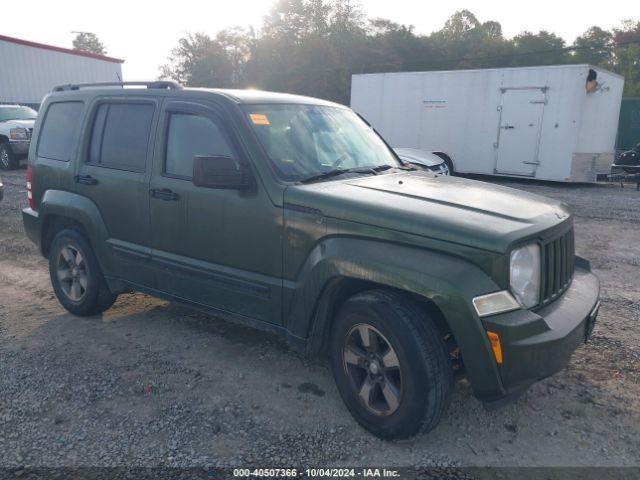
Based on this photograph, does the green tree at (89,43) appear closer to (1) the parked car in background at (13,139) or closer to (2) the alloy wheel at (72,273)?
(1) the parked car in background at (13,139)

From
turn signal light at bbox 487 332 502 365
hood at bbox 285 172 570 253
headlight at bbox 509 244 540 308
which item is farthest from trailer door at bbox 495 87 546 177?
turn signal light at bbox 487 332 502 365

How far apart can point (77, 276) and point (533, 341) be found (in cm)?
390

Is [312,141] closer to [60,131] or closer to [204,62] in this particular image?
[60,131]

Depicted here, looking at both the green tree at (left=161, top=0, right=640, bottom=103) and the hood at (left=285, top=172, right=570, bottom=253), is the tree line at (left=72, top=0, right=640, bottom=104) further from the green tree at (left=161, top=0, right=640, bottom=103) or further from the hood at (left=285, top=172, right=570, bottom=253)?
the hood at (left=285, top=172, right=570, bottom=253)

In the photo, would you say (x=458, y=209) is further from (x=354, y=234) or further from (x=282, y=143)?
(x=282, y=143)

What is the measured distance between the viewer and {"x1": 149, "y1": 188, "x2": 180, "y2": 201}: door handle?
3890mm

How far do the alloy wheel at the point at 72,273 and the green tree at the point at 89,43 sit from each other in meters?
91.1

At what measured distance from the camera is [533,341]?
261cm

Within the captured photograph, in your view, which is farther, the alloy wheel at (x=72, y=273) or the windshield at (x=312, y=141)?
the alloy wheel at (x=72, y=273)

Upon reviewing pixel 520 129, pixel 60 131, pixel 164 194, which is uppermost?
pixel 520 129

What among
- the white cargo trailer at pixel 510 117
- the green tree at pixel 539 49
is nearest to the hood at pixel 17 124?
the white cargo trailer at pixel 510 117

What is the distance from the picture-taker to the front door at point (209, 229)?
346cm

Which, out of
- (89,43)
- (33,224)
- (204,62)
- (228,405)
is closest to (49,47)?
(204,62)

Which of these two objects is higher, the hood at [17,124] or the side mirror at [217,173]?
the side mirror at [217,173]
